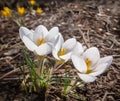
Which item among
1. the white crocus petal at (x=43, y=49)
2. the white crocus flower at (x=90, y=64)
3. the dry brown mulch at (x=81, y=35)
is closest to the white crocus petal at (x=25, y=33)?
the white crocus petal at (x=43, y=49)

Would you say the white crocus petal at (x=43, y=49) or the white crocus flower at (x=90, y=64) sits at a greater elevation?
the white crocus petal at (x=43, y=49)

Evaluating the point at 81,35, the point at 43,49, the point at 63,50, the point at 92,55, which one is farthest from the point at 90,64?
the point at 81,35

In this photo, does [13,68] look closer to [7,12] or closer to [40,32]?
[40,32]

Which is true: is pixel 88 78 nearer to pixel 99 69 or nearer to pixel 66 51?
pixel 99 69

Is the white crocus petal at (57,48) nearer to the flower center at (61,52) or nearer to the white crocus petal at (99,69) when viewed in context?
the flower center at (61,52)

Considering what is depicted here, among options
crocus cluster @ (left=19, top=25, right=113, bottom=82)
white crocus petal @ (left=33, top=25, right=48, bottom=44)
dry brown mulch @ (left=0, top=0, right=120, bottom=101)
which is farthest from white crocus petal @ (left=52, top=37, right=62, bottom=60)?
dry brown mulch @ (left=0, top=0, right=120, bottom=101)

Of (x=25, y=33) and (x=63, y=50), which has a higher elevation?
(x=25, y=33)
